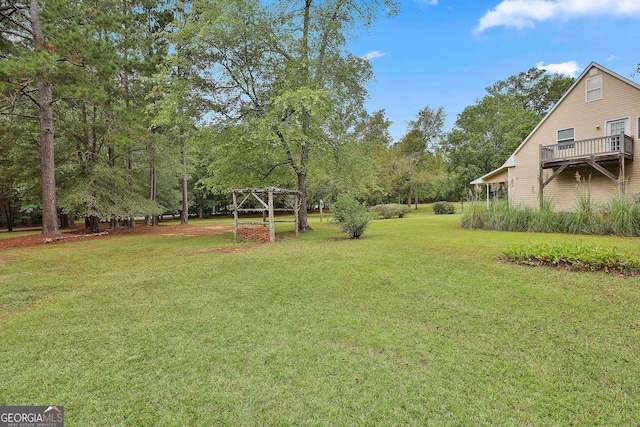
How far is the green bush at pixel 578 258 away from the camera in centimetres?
513

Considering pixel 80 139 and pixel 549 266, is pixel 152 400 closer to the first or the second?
pixel 549 266

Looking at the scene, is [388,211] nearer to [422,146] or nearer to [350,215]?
[350,215]

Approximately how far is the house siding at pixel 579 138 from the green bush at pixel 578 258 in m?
9.13

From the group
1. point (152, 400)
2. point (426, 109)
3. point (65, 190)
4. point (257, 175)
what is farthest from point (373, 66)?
point (426, 109)

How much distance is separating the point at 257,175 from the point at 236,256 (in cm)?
640

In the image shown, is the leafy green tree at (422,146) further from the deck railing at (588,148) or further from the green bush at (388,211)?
the deck railing at (588,148)

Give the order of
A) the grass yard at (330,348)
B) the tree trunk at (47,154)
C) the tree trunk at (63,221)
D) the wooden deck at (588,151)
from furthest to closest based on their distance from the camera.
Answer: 1. the tree trunk at (63,221)
2. the wooden deck at (588,151)
3. the tree trunk at (47,154)
4. the grass yard at (330,348)

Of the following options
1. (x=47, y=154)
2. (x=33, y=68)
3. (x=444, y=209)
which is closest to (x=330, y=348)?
A: (x=33, y=68)

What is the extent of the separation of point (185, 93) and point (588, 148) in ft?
60.6

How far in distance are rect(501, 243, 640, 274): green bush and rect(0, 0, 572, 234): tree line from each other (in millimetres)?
7186

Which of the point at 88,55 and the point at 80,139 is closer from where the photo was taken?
the point at 88,55

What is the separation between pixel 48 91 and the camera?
39.3 feet

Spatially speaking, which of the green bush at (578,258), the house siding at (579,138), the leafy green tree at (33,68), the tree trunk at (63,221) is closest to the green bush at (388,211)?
the house siding at (579,138)

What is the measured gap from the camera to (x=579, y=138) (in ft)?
50.0
